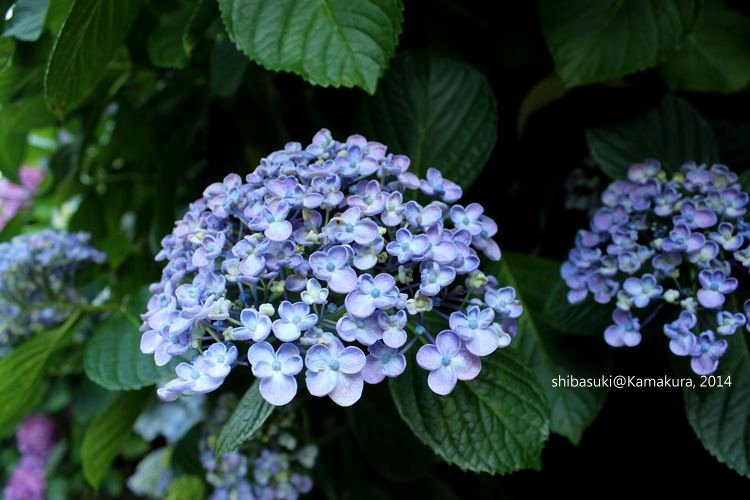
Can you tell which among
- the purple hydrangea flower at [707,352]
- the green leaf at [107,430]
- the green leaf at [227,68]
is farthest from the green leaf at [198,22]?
the purple hydrangea flower at [707,352]

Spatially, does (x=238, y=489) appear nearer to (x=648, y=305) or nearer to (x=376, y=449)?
(x=376, y=449)

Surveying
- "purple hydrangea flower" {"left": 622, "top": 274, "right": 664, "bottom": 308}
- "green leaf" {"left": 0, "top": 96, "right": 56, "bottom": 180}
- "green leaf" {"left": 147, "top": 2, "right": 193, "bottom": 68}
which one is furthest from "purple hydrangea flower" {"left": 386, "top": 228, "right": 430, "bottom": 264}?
"green leaf" {"left": 0, "top": 96, "right": 56, "bottom": 180}

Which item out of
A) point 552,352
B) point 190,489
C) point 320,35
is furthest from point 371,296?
point 190,489

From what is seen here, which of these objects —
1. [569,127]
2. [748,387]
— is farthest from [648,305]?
[569,127]

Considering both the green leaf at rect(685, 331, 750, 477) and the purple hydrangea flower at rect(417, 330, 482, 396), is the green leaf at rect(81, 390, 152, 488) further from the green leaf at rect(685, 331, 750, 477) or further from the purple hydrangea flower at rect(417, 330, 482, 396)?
the green leaf at rect(685, 331, 750, 477)

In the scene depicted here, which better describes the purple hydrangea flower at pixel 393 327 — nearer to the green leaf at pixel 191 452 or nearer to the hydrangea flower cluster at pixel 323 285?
the hydrangea flower cluster at pixel 323 285
